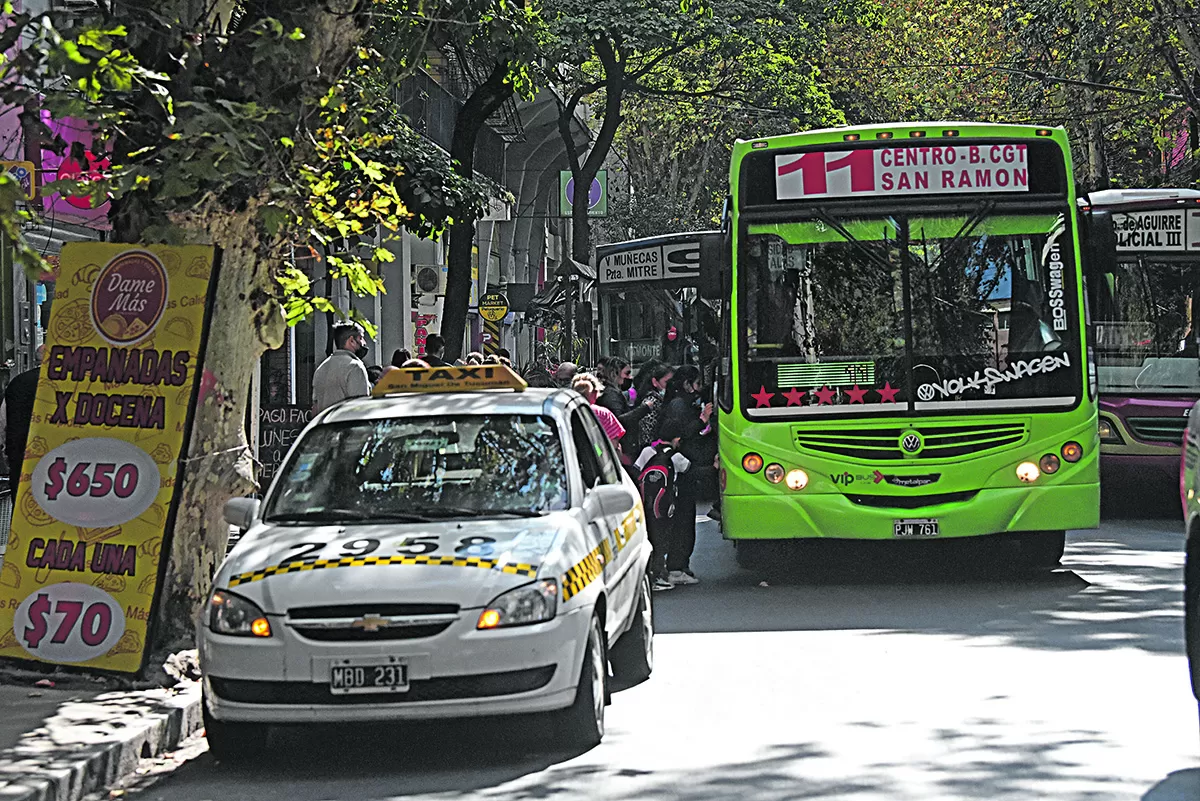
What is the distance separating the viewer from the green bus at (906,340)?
1329 cm

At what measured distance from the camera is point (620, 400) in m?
17.6

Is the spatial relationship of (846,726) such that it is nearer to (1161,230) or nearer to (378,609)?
(378,609)

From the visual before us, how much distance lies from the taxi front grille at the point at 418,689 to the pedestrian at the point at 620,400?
20.3ft

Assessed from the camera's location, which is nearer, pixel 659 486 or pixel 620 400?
pixel 659 486

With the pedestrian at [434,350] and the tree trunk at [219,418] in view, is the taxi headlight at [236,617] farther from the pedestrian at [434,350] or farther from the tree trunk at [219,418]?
the pedestrian at [434,350]

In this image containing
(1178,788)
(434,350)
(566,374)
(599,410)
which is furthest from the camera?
(434,350)

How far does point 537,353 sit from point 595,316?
106ft

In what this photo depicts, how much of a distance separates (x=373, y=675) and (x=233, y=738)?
31.3 inches

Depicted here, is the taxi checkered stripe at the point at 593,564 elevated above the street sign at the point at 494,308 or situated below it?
below

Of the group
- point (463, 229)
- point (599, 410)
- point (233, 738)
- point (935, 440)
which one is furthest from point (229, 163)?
point (463, 229)

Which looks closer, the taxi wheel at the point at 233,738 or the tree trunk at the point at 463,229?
the taxi wheel at the point at 233,738

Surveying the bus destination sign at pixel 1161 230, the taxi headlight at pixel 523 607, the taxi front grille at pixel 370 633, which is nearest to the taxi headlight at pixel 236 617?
the taxi front grille at pixel 370 633

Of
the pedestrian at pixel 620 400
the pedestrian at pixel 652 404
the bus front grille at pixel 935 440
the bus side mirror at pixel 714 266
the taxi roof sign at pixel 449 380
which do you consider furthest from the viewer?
the pedestrian at pixel 620 400

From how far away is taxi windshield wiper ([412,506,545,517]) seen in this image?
8438 mm
